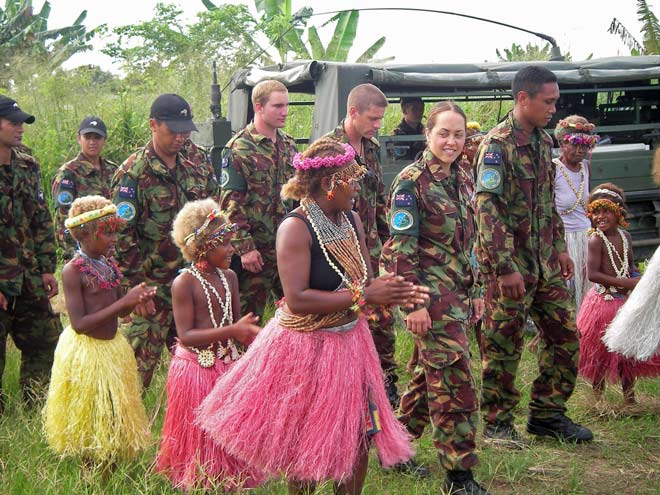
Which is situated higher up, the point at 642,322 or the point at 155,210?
the point at 155,210

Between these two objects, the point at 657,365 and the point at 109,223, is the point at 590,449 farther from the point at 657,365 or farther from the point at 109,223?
the point at 109,223

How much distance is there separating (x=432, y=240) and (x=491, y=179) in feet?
2.55

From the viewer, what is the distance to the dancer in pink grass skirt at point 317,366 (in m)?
3.63

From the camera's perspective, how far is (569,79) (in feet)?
28.5

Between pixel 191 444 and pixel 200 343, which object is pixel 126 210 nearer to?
pixel 200 343

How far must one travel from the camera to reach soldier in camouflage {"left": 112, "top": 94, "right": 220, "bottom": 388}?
5.61 meters

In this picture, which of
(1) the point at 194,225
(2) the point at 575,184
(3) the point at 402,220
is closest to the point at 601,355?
(2) the point at 575,184

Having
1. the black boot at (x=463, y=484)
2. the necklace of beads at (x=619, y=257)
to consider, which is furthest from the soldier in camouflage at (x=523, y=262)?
the black boot at (x=463, y=484)

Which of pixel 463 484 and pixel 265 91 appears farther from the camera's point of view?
pixel 265 91

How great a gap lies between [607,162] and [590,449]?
4525 mm

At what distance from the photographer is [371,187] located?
236 inches

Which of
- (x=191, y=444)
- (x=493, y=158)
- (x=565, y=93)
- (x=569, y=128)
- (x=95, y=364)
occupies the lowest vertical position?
(x=191, y=444)

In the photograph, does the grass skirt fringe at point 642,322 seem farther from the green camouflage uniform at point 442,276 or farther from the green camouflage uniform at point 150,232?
the green camouflage uniform at point 150,232

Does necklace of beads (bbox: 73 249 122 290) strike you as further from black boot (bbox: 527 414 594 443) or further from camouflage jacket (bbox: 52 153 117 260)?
camouflage jacket (bbox: 52 153 117 260)
